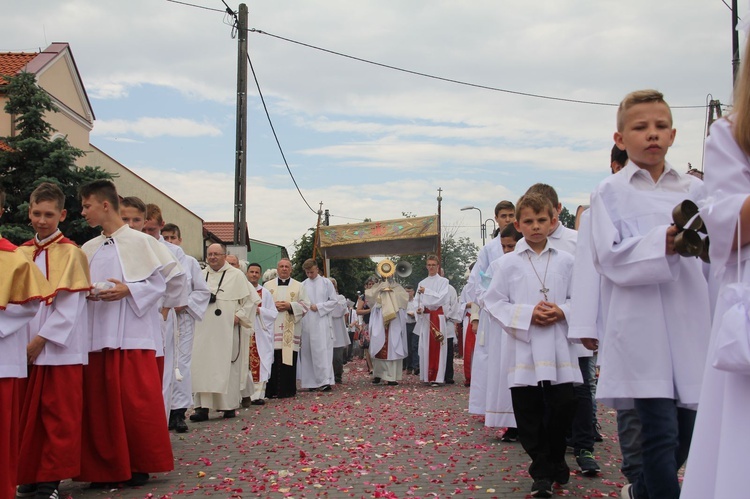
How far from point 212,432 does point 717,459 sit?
8.13 m

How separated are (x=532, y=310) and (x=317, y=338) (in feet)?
35.4

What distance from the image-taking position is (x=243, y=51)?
20969 millimetres

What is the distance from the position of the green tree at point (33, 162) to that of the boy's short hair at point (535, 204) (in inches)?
509

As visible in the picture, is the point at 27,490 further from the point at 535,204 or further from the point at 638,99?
the point at 638,99

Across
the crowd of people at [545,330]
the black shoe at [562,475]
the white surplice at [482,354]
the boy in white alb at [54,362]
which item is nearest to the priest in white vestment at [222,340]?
the crowd of people at [545,330]

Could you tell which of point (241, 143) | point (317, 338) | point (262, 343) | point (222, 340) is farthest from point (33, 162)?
point (222, 340)

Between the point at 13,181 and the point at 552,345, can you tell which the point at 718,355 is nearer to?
the point at 552,345

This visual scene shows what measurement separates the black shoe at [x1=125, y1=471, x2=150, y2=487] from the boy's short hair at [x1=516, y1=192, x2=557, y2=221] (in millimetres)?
3301

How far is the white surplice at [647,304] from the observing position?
12.9 ft

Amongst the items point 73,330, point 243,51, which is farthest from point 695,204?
point 243,51

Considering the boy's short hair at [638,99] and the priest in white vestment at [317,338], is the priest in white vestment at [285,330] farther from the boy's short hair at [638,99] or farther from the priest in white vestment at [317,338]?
the boy's short hair at [638,99]

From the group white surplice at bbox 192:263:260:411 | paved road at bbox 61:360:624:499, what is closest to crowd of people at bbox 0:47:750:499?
paved road at bbox 61:360:624:499

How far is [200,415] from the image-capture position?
37.9ft

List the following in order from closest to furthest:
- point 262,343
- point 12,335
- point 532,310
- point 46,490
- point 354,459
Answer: point 12,335 < point 46,490 < point 532,310 < point 354,459 < point 262,343
